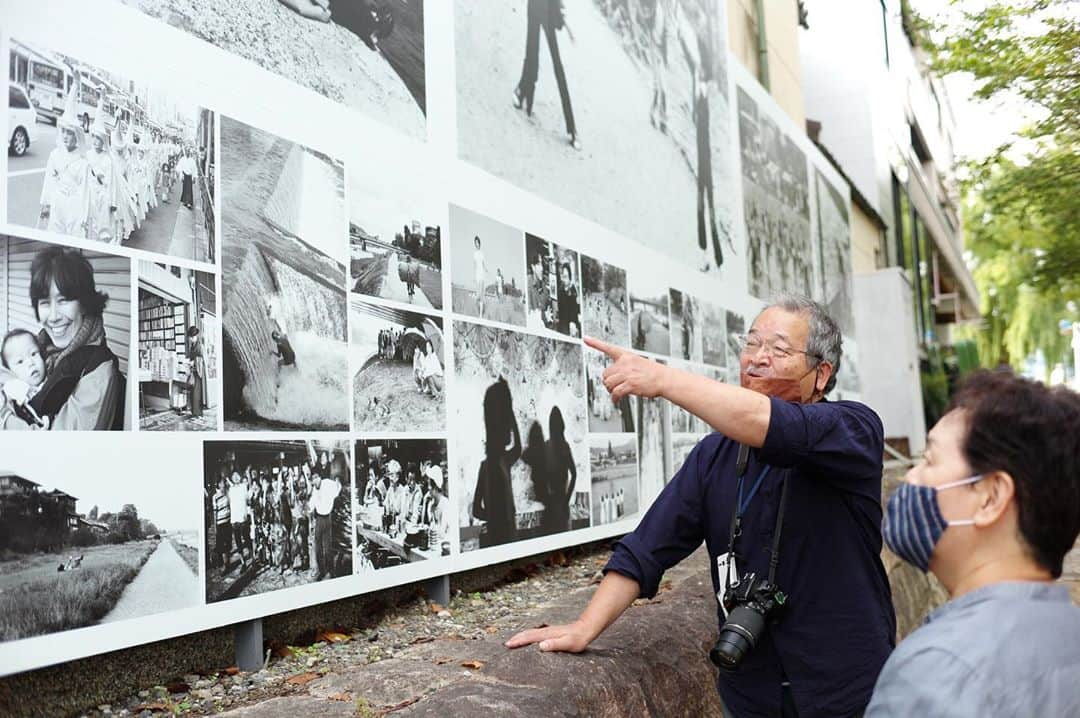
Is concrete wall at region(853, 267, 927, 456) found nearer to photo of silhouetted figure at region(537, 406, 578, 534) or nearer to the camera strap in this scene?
photo of silhouetted figure at region(537, 406, 578, 534)

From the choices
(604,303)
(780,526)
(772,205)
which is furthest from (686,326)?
(780,526)

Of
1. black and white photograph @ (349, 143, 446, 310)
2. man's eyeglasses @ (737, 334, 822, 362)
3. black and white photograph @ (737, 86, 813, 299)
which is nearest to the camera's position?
man's eyeglasses @ (737, 334, 822, 362)

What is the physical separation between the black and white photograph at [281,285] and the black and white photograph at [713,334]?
412 cm

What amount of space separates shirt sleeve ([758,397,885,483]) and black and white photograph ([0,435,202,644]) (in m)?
1.61

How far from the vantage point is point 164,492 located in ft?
8.89

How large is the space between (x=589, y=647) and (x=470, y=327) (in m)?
1.74

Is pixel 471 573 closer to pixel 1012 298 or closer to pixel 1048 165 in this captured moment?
pixel 1048 165

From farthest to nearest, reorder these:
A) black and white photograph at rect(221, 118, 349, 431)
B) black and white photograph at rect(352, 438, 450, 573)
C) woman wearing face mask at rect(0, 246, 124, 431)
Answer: black and white photograph at rect(352, 438, 450, 573) → black and white photograph at rect(221, 118, 349, 431) → woman wearing face mask at rect(0, 246, 124, 431)

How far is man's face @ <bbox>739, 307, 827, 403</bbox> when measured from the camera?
8.77ft

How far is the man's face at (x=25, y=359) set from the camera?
238cm

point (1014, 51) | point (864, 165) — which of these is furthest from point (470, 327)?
point (864, 165)

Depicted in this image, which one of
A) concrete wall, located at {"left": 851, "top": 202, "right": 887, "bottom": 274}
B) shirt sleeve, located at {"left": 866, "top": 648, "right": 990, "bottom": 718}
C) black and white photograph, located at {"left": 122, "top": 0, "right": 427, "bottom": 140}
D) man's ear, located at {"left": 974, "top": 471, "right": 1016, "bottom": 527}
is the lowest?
shirt sleeve, located at {"left": 866, "top": 648, "right": 990, "bottom": 718}

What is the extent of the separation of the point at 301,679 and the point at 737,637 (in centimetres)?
143

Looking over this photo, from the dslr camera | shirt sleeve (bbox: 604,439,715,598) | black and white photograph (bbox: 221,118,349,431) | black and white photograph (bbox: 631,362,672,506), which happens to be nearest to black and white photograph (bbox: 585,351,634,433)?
black and white photograph (bbox: 631,362,672,506)
